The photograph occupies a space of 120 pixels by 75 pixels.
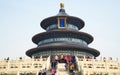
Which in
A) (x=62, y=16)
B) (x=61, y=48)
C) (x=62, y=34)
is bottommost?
(x=61, y=48)

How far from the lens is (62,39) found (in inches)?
1902

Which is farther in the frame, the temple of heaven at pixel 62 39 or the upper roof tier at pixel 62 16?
the upper roof tier at pixel 62 16

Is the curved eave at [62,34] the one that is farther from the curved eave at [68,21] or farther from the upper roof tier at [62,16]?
the curved eave at [68,21]

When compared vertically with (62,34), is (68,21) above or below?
above

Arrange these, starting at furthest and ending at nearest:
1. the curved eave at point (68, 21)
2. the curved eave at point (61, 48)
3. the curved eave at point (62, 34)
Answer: the curved eave at point (68, 21), the curved eave at point (62, 34), the curved eave at point (61, 48)

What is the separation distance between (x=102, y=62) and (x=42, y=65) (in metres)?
7.58

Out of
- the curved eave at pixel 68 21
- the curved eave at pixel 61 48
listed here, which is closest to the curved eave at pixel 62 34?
the curved eave at pixel 61 48

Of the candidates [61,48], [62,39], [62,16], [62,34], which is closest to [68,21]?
[62,16]

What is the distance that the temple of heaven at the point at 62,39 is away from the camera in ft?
148

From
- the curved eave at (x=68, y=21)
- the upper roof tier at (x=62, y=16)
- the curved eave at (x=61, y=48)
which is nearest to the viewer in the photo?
the curved eave at (x=61, y=48)

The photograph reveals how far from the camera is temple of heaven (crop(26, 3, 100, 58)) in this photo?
148 ft

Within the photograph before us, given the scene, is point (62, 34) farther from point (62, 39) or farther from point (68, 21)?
point (68, 21)

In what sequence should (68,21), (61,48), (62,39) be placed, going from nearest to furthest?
1. (61,48)
2. (62,39)
3. (68,21)

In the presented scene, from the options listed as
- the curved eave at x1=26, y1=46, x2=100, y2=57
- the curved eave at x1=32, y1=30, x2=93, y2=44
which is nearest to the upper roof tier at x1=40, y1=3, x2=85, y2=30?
the curved eave at x1=32, y1=30, x2=93, y2=44
